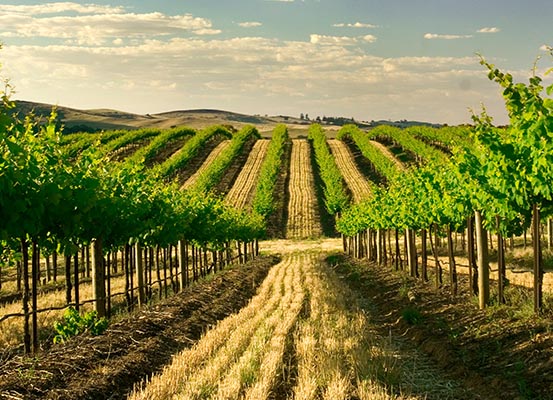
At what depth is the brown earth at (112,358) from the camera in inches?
390

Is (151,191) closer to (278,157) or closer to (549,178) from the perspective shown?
(549,178)

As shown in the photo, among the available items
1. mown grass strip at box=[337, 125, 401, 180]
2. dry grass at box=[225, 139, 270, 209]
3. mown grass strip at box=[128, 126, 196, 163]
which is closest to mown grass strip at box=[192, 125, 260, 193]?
dry grass at box=[225, 139, 270, 209]

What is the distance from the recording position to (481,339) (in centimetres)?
1305

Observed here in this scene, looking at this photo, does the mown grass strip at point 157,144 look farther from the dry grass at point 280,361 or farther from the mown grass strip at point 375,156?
the dry grass at point 280,361

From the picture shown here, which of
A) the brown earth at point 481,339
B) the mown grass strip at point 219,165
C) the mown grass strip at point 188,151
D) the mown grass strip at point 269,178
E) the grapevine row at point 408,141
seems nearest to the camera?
the brown earth at point 481,339

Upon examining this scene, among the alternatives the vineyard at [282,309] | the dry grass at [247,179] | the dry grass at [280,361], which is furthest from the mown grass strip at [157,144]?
the dry grass at [280,361]

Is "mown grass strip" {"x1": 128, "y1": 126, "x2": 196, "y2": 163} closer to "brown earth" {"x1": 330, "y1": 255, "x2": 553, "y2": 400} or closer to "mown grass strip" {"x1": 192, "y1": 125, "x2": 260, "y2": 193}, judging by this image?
"mown grass strip" {"x1": 192, "y1": 125, "x2": 260, "y2": 193}

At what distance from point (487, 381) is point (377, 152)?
294 ft

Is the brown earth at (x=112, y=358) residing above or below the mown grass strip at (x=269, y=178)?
below

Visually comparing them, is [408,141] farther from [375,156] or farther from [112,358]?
[112,358]

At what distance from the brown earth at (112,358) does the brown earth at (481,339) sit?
494 cm

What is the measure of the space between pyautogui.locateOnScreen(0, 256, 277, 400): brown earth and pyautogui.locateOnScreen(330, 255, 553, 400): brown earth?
16.2 feet

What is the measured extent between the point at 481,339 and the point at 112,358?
6871 millimetres

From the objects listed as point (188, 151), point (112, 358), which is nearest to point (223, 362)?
point (112, 358)
